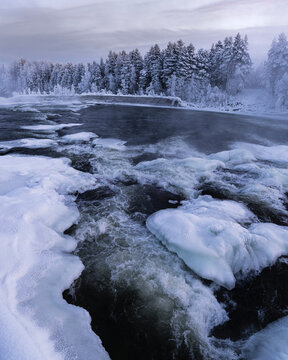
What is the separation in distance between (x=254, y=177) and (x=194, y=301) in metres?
8.09

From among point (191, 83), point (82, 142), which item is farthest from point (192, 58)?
point (82, 142)

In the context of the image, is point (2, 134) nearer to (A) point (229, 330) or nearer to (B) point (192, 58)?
(A) point (229, 330)

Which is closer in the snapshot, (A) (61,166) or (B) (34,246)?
(B) (34,246)

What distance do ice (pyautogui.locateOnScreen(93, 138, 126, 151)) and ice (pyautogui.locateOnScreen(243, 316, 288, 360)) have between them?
1264 centimetres

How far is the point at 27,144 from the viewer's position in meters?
15.0

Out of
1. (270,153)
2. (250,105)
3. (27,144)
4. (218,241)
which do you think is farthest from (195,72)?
(218,241)

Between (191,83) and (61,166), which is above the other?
(191,83)

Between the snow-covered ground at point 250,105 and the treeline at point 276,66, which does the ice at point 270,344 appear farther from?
the treeline at point 276,66

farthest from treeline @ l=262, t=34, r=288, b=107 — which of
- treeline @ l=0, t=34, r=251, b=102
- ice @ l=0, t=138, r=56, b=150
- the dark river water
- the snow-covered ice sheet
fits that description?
ice @ l=0, t=138, r=56, b=150

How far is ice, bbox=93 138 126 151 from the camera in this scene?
617 inches

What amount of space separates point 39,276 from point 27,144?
12.3 metres

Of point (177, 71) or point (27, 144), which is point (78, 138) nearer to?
point (27, 144)

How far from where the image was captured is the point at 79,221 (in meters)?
7.01

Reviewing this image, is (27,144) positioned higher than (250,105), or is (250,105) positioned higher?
(250,105)
